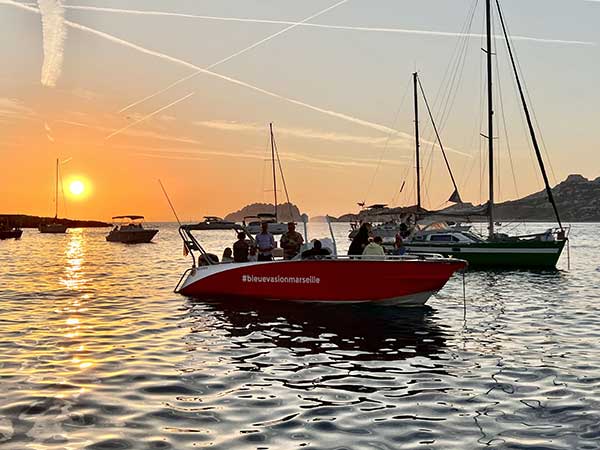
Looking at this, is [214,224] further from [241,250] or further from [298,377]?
[298,377]

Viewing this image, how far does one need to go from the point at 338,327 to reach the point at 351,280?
105 inches

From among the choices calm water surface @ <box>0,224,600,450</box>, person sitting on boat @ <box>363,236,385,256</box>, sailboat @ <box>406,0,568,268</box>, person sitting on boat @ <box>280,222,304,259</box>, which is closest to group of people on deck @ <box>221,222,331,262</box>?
person sitting on boat @ <box>280,222,304,259</box>

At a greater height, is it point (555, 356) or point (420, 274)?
point (420, 274)

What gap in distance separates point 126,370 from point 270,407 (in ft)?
11.2

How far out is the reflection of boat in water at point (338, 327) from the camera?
41.0 ft

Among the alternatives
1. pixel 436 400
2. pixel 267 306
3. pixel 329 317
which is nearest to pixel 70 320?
pixel 267 306

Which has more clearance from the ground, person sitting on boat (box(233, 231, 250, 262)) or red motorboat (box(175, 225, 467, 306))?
person sitting on boat (box(233, 231, 250, 262))

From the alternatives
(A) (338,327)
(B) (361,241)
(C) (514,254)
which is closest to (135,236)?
(C) (514,254)

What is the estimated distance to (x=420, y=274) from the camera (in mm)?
17328

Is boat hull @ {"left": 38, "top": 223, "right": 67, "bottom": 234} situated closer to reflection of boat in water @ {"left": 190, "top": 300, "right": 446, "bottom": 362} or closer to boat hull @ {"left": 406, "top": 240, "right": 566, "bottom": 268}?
boat hull @ {"left": 406, "top": 240, "right": 566, "bottom": 268}

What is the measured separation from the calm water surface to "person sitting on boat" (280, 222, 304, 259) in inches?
75.4

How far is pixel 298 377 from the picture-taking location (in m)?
10.1

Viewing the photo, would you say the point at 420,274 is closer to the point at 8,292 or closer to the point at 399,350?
the point at 399,350

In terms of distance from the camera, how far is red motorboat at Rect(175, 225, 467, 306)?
17.2 metres
